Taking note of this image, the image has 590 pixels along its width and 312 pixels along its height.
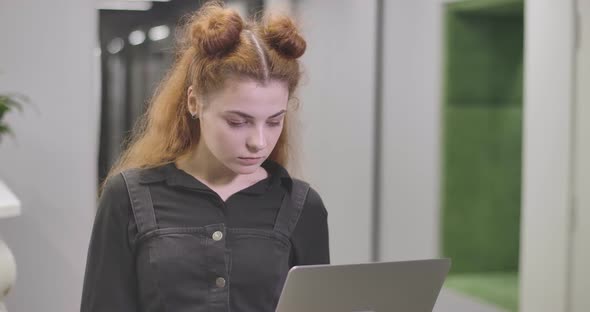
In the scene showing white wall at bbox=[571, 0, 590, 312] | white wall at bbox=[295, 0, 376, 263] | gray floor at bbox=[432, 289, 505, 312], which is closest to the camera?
white wall at bbox=[571, 0, 590, 312]

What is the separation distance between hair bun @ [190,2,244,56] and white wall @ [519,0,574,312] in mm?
1992

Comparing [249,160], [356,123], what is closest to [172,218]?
[249,160]

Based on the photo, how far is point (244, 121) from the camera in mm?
1379

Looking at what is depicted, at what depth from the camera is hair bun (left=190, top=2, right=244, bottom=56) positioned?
55.7 inches

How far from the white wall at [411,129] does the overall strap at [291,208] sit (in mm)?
2623

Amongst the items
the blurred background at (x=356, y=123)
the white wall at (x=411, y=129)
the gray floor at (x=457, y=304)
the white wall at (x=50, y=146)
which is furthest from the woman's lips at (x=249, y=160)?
the white wall at (x=50, y=146)

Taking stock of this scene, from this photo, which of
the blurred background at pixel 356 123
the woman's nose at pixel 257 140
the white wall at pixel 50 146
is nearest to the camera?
the woman's nose at pixel 257 140

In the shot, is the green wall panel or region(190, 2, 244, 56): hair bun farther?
the green wall panel

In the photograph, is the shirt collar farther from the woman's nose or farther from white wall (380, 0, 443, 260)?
white wall (380, 0, 443, 260)

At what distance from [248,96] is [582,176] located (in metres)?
2.00

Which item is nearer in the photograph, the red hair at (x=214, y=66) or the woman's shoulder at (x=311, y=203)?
the red hair at (x=214, y=66)

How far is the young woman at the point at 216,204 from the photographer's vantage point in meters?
1.40

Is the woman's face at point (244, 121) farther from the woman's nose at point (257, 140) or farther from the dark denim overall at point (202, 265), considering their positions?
the dark denim overall at point (202, 265)

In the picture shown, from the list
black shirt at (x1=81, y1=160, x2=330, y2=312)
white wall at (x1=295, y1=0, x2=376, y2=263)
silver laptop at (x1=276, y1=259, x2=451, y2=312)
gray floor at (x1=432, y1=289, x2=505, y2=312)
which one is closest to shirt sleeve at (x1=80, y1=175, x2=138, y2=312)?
black shirt at (x1=81, y1=160, x2=330, y2=312)
